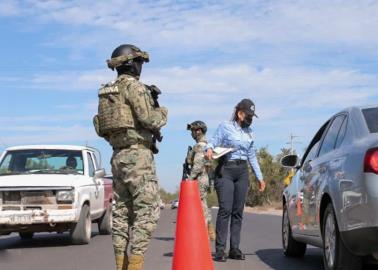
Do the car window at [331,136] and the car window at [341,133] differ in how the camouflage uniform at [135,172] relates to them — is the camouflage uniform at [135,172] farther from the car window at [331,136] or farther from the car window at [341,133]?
the car window at [331,136]

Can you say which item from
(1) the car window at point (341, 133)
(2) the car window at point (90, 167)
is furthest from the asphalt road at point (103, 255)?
(1) the car window at point (341, 133)

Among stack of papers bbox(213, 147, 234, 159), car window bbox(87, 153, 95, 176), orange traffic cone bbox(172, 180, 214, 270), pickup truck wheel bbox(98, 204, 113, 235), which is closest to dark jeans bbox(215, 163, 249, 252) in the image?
stack of papers bbox(213, 147, 234, 159)

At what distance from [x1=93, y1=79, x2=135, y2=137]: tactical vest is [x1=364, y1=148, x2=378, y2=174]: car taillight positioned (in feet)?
6.44

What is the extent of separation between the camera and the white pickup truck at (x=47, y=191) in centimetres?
1109

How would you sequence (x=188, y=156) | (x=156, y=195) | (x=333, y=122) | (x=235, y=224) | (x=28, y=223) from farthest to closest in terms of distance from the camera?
1. (x=188, y=156)
2. (x=28, y=223)
3. (x=235, y=224)
4. (x=333, y=122)
5. (x=156, y=195)

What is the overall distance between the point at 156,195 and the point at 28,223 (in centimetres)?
569

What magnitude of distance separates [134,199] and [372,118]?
230 cm

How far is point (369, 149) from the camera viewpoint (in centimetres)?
545

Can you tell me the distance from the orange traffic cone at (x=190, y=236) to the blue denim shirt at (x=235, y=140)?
251 cm

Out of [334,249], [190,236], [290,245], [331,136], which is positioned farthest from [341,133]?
[290,245]

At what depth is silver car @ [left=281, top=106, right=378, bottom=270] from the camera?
5367 millimetres

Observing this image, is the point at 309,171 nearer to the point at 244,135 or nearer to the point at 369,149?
the point at 244,135

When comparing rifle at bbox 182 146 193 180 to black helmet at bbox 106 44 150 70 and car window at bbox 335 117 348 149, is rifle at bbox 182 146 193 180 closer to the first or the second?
car window at bbox 335 117 348 149

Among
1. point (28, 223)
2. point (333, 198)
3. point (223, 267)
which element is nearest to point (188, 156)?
point (28, 223)
